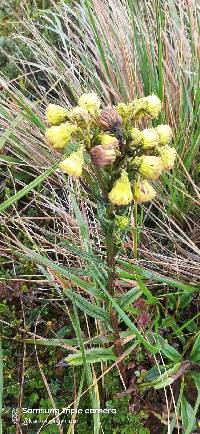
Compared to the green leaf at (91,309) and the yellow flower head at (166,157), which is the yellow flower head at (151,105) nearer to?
the yellow flower head at (166,157)

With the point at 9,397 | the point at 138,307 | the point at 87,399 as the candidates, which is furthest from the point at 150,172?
the point at 9,397

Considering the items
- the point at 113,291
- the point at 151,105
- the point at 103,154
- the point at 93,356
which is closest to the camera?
the point at 103,154

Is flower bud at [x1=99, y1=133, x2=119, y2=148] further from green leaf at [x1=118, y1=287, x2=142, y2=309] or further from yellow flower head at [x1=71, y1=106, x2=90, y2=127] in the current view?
green leaf at [x1=118, y1=287, x2=142, y2=309]

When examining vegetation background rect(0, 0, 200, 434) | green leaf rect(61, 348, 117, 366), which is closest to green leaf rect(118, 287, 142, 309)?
vegetation background rect(0, 0, 200, 434)

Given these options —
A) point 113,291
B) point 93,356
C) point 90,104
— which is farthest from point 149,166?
point 93,356

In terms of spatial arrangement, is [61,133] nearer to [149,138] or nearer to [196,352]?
[149,138]

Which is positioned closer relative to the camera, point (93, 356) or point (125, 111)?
point (125, 111)

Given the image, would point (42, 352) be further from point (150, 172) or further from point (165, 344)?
point (150, 172)

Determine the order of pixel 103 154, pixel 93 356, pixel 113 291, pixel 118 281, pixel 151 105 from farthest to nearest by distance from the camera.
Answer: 1. pixel 118 281
2. pixel 93 356
3. pixel 113 291
4. pixel 151 105
5. pixel 103 154

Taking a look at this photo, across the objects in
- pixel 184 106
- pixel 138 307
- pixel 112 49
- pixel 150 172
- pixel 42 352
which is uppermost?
pixel 112 49
